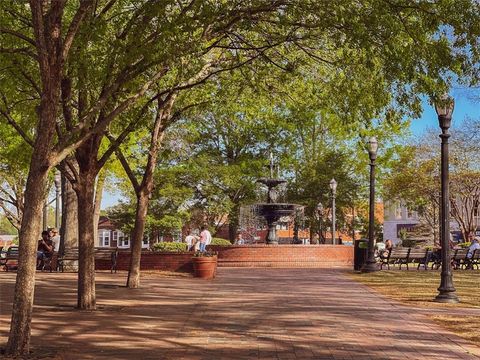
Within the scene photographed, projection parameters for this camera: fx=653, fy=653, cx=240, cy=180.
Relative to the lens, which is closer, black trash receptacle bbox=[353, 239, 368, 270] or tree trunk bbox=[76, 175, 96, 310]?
tree trunk bbox=[76, 175, 96, 310]

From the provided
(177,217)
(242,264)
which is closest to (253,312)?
(242,264)

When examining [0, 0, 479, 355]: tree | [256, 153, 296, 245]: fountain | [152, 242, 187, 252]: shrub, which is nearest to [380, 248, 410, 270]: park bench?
[256, 153, 296, 245]: fountain

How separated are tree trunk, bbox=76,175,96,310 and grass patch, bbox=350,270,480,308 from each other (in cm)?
610

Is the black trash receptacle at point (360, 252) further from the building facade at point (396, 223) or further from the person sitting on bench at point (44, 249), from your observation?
the building facade at point (396, 223)

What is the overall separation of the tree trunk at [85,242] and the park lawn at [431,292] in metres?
5.71

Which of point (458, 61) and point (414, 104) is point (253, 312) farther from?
point (458, 61)

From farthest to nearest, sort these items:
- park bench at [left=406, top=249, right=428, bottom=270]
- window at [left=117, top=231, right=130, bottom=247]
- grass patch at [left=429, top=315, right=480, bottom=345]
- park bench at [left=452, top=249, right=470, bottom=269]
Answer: window at [left=117, top=231, right=130, bottom=247], park bench at [left=452, top=249, right=470, bottom=269], park bench at [left=406, top=249, right=428, bottom=270], grass patch at [left=429, top=315, right=480, bottom=345]

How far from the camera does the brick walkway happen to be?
24.1ft

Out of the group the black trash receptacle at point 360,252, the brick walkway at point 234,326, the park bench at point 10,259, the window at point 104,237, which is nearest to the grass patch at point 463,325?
the brick walkway at point 234,326

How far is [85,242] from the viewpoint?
36.6ft

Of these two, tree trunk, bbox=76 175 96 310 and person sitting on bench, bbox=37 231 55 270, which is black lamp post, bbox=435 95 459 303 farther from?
person sitting on bench, bbox=37 231 55 270

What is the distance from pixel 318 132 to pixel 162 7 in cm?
4072

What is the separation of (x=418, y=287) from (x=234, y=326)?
321 inches

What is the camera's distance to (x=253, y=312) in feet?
35.7
